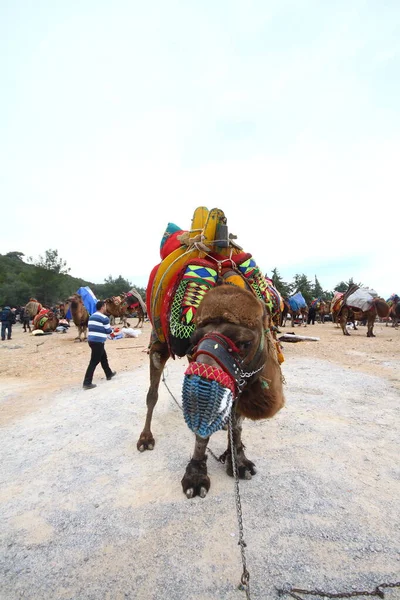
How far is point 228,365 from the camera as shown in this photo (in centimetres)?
198

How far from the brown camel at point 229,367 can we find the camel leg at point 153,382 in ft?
3.36

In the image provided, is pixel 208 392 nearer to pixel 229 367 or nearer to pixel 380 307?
pixel 229 367

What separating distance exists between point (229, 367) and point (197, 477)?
1561 mm

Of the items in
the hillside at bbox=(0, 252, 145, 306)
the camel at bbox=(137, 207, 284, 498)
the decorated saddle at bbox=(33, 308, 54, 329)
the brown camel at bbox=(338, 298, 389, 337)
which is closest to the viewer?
the camel at bbox=(137, 207, 284, 498)

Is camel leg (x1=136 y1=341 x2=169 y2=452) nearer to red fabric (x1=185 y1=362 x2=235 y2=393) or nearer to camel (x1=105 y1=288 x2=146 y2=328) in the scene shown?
red fabric (x1=185 y1=362 x2=235 y2=393)

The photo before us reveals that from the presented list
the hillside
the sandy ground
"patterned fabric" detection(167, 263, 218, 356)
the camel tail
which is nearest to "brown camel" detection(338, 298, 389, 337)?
the camel tail

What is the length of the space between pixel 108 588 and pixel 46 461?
203cm

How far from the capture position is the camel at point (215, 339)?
73.4 inches

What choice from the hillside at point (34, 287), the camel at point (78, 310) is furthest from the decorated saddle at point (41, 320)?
the hillside at point (34, 287)

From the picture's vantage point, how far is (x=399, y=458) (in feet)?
11.1

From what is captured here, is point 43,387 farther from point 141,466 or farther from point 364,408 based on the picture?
point 364,408

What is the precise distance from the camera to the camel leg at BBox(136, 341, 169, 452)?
3.79 metres

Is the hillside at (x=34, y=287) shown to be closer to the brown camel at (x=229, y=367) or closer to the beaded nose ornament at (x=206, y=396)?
the brown camel at (x=229, y=367)

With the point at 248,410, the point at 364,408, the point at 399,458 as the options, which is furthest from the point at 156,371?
the point at 364,408
